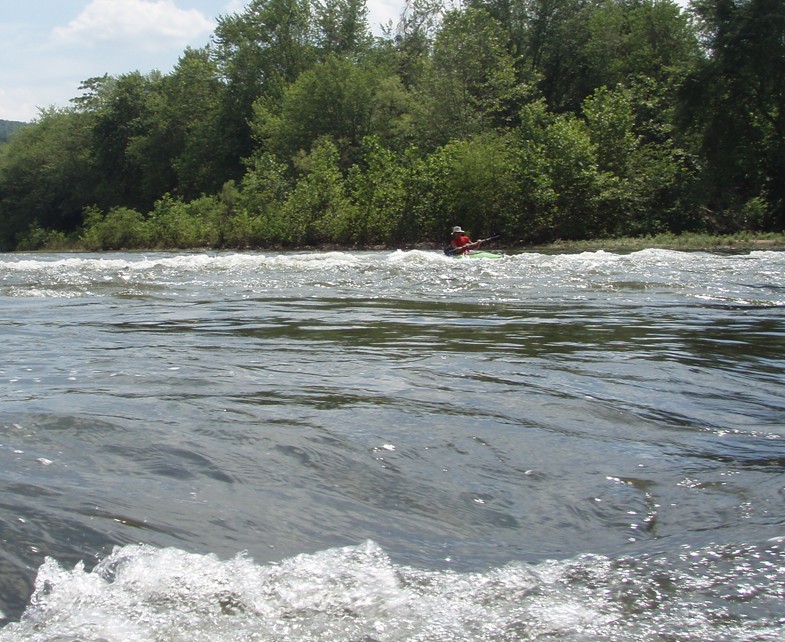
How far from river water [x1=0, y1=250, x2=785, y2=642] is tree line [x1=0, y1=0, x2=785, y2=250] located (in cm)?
2631

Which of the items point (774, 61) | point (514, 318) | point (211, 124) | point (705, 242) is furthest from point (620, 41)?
point (514, 318)

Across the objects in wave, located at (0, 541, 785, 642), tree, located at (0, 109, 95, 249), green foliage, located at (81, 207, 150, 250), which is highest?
tree, located at (0, 109, 95, 249)

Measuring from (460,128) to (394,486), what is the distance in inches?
1526

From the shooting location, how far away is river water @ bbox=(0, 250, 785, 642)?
2.59 m

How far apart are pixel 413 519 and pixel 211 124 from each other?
204 feet

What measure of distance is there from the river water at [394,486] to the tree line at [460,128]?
2631 centimetres

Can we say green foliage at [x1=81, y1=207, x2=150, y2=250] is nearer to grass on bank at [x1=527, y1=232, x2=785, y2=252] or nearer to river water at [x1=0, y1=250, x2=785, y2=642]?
grass on bank at [x1=527, y1=232, x2=785, y2=252]

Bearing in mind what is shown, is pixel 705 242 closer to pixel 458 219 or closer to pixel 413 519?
Answer: pixel 458 219

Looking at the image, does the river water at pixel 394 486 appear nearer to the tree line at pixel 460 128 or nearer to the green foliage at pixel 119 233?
the tree line at pixel 460 128

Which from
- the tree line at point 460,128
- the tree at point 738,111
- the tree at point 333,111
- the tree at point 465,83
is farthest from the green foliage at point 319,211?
the tree at point 738,111

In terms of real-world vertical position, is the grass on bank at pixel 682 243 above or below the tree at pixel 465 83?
below

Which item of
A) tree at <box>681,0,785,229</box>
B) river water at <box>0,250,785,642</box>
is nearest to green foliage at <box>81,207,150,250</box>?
tree at <box>681,0,785,229</box>

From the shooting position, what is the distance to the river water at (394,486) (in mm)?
2592

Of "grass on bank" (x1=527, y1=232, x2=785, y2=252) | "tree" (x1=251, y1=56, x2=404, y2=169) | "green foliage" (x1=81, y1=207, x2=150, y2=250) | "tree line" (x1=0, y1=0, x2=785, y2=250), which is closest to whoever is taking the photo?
"grass on bank" (x1=527, y1=232, x2=785, y2=252)
